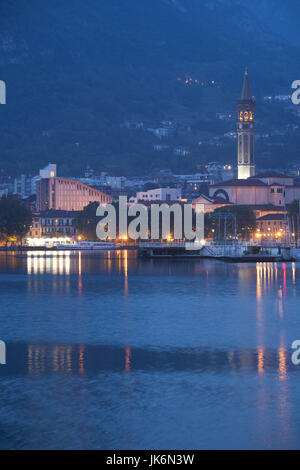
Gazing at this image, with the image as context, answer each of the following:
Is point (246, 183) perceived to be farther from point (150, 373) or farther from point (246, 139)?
point (150, 373)

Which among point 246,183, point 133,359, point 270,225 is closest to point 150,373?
point 133,359

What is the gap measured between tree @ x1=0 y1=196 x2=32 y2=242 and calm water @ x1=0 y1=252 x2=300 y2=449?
99536 millimetres

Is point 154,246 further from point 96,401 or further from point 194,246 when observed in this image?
point 96,401

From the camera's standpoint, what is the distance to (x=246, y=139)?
187750 millimetres

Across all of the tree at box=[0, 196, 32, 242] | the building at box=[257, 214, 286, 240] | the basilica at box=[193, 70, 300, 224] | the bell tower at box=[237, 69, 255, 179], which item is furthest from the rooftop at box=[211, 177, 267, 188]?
the tree at box=[0, 196, 32, 242]

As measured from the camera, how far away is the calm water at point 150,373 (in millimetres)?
17969

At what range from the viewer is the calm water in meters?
18.0

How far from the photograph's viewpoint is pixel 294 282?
59.1 m

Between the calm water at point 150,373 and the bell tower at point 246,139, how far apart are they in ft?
471

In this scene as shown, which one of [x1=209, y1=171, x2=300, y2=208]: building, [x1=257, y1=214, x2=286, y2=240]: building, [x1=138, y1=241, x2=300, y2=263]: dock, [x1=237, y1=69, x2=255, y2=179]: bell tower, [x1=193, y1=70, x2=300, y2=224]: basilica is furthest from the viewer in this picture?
[x1=237, y1=69, x2=255, y2=179]: bell tower

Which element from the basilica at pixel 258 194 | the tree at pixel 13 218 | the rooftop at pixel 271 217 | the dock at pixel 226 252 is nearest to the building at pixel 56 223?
the basilica at pixel 258 194

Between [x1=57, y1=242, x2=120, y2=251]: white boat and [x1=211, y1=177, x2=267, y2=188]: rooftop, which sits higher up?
[x1=211, y1=177, x2=267, y2=188]: rooftop

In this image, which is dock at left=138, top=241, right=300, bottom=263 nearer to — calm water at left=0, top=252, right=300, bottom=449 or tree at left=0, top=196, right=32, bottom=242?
tree at left=0, top=196, right=32, bottom=242
